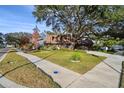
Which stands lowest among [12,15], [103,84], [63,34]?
[103,84]

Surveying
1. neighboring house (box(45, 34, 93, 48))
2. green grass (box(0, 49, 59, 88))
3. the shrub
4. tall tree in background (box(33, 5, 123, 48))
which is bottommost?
green grass (box(0, 49, 59, 88))

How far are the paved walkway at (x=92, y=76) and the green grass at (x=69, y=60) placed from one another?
14.0 inches

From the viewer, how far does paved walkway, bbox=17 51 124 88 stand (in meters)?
8.22

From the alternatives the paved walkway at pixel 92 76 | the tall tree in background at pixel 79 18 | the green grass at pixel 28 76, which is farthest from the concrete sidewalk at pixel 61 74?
the tall tree in background at pixel 79 18

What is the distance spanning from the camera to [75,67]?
35.9 ft

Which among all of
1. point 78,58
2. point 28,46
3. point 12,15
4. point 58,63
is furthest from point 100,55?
point 28,46

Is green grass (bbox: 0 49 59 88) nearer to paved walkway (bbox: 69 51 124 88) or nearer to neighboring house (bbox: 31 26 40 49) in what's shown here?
paved walkway (bbox: 69 51 124 88)

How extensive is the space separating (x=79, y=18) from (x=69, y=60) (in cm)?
504

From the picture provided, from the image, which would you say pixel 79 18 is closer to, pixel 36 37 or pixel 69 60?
pixel 36 37

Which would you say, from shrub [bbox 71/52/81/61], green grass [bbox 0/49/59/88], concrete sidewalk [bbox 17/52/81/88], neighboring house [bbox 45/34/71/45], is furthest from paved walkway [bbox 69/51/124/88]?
neighboring house [bbox 45/34/71/45]

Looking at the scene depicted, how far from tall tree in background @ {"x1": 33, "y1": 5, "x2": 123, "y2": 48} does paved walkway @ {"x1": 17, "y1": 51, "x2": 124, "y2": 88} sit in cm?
390

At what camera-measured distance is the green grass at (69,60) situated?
11039 mm
